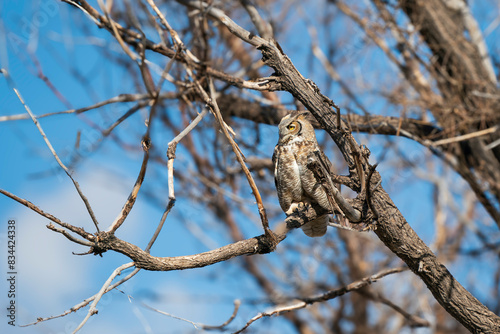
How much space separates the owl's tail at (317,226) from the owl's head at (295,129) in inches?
19.3

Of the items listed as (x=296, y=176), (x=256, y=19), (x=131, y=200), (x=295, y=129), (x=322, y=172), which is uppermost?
(x=256, y=19)

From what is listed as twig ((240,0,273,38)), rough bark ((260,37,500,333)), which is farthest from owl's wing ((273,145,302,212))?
twig ((240,0,273,38))

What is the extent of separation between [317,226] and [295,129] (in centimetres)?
60

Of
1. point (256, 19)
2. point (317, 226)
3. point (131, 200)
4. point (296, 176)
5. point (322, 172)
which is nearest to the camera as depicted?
point (131, 200)

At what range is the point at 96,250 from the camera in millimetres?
1809

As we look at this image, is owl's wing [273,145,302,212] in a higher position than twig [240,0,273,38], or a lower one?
lower

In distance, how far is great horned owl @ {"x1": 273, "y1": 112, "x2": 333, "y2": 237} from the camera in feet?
8.54

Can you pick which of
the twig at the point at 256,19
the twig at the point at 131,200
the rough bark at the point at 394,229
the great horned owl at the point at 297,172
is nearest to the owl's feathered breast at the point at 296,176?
the great horned owl at the point at 297,172

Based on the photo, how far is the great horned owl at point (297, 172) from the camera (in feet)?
8.54

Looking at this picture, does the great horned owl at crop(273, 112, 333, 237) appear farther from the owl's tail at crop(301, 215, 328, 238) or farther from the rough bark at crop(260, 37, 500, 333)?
the rough bark at crop(260, 37, 500, 333)

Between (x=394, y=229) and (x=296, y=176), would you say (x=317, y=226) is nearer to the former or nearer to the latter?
(x=296, y=176)

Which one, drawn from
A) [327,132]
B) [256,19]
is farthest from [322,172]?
[256,19]

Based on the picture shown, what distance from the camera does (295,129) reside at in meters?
2.79

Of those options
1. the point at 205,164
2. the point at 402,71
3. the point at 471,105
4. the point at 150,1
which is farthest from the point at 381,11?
the point at 205,164
